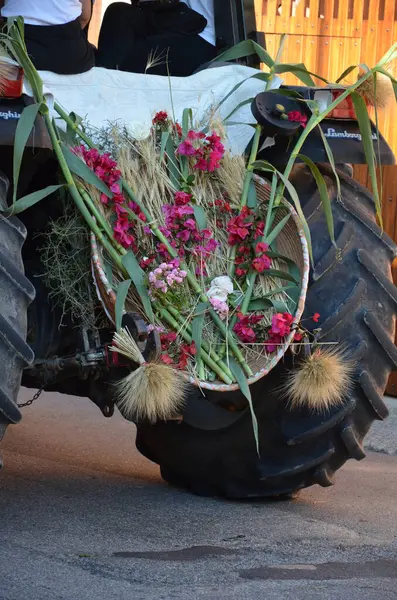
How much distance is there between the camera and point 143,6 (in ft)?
18.6

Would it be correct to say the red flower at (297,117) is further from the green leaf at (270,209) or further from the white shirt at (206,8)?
the white shirt at (206,8)

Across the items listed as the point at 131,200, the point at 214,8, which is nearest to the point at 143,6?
the point at 214,8

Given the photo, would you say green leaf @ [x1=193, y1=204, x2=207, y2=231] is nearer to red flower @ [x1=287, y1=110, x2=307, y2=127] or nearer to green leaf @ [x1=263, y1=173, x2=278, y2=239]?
green leaf @ [x1=263, y1=173, x2=278, y2=239]

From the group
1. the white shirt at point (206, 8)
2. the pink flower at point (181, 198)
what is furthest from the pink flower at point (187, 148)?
the white shirt at point (206, 8)

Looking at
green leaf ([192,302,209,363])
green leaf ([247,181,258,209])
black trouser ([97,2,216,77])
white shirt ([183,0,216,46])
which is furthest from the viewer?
white shirt ([183,0,216,46])

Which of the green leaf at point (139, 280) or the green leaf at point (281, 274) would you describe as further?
the green leaf at point (281, 274)

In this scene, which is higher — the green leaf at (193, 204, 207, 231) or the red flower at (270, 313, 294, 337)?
the green leaf at (193, 204, 207, 231)

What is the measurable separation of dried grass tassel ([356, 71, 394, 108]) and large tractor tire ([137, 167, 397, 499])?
32 cm

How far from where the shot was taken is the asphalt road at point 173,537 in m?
3.75

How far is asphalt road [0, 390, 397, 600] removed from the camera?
375cm

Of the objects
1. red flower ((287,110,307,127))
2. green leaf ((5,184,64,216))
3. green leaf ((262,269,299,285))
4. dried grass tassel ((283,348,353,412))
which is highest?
red flower ((287,110,307,127))

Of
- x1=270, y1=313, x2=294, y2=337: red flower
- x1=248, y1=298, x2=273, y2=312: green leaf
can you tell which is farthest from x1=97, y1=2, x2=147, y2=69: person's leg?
x1=270, y1=313, x2=294, y2=337: red flower

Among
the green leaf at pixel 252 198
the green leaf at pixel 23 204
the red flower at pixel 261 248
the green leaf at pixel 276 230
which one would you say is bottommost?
the red flower at pixel 261 248

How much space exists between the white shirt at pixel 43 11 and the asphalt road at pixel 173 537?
1919 millimetres
